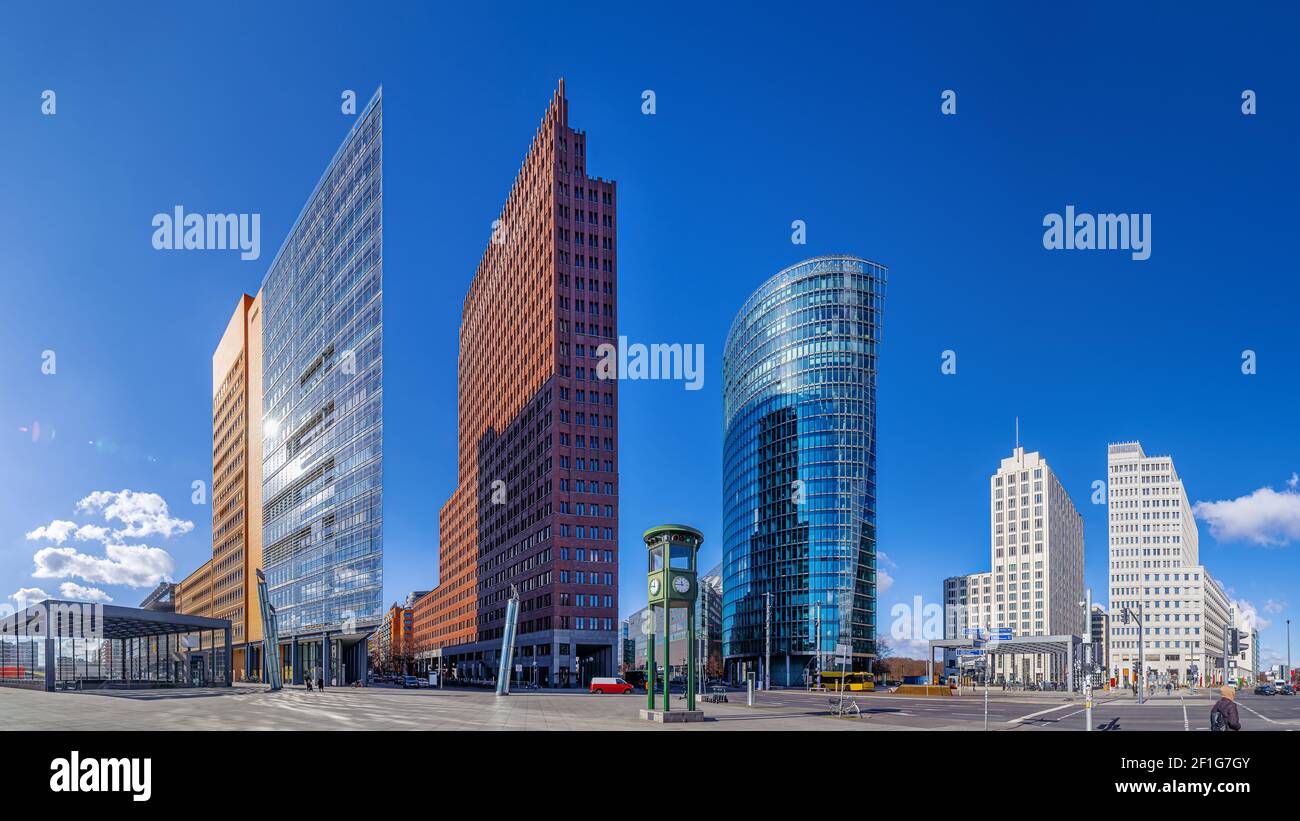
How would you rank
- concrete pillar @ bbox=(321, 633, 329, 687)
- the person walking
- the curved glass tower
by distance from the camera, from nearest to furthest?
the person walking → concrete pillar @ bbox=(321, 633, 329, 687) → the curved glass tower

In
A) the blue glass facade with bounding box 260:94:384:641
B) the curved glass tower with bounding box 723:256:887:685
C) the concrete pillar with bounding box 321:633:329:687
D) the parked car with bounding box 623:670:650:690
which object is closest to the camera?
the parked car with bounding box 623:670:650:690

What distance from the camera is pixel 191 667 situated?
357ft

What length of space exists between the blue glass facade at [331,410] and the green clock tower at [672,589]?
206 ft

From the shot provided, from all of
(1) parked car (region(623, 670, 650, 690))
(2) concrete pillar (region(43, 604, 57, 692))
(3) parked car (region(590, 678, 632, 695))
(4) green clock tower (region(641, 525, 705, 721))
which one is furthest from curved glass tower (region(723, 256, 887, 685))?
(4) green clock tower (region(641, 525, 705, 721))

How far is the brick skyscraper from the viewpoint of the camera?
110 meters

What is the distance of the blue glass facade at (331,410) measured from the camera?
96125mm

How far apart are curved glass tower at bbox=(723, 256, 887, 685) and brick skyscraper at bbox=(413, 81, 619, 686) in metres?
44.4

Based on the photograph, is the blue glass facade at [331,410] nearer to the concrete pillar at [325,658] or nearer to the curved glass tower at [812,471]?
the concrete pillar at [325,658]

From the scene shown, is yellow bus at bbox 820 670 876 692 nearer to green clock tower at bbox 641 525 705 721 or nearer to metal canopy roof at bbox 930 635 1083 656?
metal canopy roof at bbox 930 635 1083 656

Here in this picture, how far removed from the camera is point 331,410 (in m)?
106
